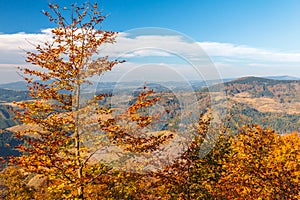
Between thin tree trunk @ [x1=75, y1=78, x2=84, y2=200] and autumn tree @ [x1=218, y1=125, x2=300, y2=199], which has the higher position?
thin tree trunk @ [x1=75, y1=78, x2=84, y2=200]

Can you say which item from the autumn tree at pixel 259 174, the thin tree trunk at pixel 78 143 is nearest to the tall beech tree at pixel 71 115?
the thin tree trunk at pixel 78 143

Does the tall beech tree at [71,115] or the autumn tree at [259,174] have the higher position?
the tall beech tree at [71,115]

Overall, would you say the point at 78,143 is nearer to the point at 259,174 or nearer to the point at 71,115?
the point at 71,115

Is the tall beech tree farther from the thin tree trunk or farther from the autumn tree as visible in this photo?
the autumn tree

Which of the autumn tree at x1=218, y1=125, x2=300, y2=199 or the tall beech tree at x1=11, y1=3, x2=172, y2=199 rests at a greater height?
the tall beech tree at x1=11, y1=3, x2=172, y2=199

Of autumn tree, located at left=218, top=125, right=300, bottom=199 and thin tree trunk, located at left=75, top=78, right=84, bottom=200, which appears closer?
thin tree trunk, located at left=75, top=78, right=84, bottom=200

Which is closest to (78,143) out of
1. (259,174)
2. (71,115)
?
(71,115)

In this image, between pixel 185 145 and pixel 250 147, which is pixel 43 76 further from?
pixel 250 147

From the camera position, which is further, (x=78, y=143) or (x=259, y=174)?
(x=259, y=174)

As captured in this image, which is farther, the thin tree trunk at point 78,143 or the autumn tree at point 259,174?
the autumn tree at point 259,174

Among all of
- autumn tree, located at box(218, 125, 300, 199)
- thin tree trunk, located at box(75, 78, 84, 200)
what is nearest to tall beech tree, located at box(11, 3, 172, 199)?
thin tree trunk, located at box(75, 78, 84, 200)

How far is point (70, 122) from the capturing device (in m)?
17.4

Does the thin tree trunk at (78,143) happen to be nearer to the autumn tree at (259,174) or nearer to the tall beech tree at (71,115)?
the tall beech tree at (71,115)

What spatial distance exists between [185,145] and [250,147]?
8.64m
